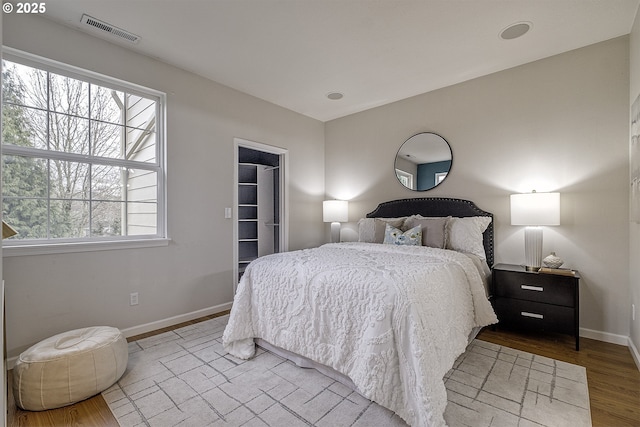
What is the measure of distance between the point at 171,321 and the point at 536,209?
373 centimetres

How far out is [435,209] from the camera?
3.86 meters

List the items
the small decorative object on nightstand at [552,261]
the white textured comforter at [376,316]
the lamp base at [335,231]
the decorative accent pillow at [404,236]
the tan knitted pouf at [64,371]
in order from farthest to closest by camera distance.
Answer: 1. the lamp base at [335,231]
2. the decorative accent pillow at [404,236]
3. the small decorative object on nightstand at [552,261]
4. the tan knitted pouf at [64,371]
5. the white textured comforter at [376,316]

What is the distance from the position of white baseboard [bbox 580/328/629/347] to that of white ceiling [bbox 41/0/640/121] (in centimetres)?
266

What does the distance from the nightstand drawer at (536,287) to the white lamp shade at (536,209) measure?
49 cm

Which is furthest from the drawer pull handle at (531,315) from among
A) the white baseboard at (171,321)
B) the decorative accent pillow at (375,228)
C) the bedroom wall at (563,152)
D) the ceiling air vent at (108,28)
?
the ceiling air vent at (108,28)

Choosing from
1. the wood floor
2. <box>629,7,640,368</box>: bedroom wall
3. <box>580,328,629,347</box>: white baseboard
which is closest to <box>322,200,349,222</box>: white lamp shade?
the wood floor

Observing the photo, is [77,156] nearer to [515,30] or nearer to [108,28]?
[108,28]

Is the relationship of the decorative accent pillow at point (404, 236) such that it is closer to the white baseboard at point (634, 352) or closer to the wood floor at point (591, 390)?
the wood floor at point (591, 390)

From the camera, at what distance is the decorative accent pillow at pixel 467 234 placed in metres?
3.21

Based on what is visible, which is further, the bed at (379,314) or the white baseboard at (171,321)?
the white baseboard at (171,321)

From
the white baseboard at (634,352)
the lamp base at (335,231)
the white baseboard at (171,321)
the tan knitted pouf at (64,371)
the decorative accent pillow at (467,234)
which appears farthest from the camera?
the lamp base at (335,231)

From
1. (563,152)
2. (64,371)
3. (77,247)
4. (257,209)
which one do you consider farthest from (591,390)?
(257,209)

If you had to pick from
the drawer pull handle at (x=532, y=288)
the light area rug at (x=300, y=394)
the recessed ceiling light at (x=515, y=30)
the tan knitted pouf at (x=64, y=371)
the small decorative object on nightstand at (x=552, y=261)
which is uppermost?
the recessed ceiling light at (x=515, y=30)

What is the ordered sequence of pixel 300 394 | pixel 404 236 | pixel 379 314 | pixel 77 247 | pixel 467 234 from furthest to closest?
pixel 404 236 < pixel 467 234 < pixel 77 247 < pixel 300 394 < pixel 379 314
